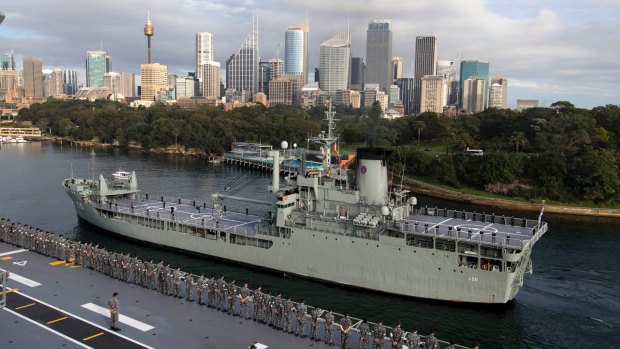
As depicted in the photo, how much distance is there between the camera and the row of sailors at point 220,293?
61.1 ft

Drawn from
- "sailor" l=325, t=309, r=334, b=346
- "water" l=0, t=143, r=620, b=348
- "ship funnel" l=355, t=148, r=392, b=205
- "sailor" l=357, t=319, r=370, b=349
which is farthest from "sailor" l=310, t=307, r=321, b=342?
"ship funnel" l=355, t=148, r=392, b=205

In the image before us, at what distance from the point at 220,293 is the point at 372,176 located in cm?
1351

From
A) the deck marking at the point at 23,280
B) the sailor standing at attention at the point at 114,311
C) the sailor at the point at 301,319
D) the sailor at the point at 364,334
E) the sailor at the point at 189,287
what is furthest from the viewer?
the deck marking at the point at 23,280

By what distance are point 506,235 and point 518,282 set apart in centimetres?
Answer: 279

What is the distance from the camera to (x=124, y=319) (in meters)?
21.1

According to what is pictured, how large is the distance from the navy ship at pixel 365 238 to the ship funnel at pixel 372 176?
6 cm

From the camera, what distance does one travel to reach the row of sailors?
61.1 feet

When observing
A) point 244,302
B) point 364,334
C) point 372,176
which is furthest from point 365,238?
point 364,334

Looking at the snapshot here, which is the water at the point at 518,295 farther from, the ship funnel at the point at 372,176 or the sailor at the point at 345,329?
the sailor at the point at 345,329

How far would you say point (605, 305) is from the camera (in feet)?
98.5

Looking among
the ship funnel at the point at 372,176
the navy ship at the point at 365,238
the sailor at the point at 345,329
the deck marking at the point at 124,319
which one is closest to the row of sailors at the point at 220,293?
the sailor at the point at 345,329

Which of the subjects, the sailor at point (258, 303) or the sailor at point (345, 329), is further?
the sailor at point (258, 303)

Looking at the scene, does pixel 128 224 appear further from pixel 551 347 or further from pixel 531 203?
pixel 531 203

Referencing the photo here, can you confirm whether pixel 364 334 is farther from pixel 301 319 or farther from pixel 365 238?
pixel 365 238
